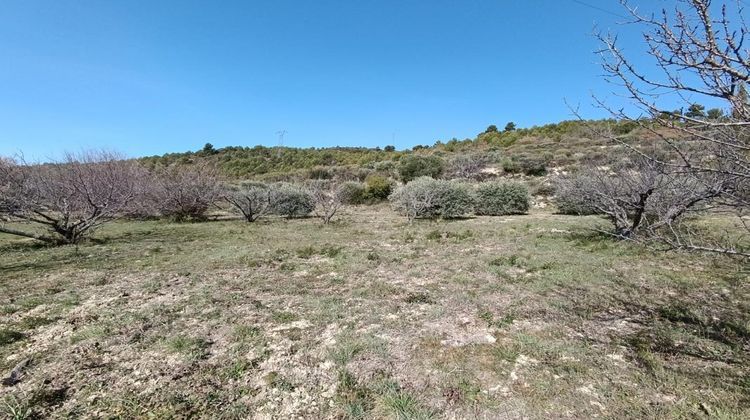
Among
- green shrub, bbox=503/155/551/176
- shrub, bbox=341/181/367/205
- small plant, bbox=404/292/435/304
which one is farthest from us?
green shrub, bbox=503/155/551/176

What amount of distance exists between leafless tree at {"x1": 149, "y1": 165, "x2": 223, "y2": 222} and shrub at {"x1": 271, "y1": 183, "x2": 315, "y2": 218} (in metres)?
2.48

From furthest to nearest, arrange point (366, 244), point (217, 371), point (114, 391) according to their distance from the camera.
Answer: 1. point (366, 244)
2. point (217, 371)
3. point (114, 391)

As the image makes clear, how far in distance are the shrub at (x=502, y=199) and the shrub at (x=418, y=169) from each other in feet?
36.5

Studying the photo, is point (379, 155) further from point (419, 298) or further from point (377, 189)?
point (419, 298)

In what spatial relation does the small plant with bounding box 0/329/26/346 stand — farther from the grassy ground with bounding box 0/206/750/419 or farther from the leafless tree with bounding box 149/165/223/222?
the leafless tree with bounding box 149/165/223/222

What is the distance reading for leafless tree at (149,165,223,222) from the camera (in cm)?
1494

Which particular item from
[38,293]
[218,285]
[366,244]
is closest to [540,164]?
[366,244]

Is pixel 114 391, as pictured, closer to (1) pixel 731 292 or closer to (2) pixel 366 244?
(2) pixel 366 244

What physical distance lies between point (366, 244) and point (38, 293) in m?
5.50

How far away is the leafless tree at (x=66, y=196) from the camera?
8406 millimetres

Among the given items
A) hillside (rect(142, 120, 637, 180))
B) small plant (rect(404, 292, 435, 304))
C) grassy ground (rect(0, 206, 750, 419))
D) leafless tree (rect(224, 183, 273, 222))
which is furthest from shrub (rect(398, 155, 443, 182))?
small plant (rect(404, 292, 435, 304))

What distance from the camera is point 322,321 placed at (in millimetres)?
3551

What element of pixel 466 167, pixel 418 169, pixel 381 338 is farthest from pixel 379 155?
pixel 381 338

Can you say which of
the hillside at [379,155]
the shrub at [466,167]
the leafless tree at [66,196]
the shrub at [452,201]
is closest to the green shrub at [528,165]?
the hillside at [379,155]
